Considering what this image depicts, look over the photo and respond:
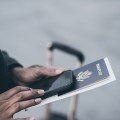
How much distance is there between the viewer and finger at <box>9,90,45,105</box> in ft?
3.40

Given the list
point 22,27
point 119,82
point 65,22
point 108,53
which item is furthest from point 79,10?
point 119,82

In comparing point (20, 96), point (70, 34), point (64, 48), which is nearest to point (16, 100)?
point (20, 96)

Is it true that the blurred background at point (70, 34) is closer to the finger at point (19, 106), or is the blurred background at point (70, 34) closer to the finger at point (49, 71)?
the finger at point (49, 71)

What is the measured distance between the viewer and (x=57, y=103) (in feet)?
9.21

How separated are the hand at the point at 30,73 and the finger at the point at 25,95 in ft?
0.50

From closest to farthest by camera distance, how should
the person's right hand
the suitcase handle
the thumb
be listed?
the person's right hand, the thumb, the suitcase handle

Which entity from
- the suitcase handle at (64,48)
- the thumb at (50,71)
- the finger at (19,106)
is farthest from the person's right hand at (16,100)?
the suitcase handle at (64,48)

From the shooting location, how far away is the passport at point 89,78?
1.07 metres

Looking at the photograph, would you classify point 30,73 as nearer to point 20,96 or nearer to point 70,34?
point 20,96

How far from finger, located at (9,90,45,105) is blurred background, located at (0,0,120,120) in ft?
5.10

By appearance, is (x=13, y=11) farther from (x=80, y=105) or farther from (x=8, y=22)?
(x=80, y=105)

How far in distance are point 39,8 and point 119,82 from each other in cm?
156

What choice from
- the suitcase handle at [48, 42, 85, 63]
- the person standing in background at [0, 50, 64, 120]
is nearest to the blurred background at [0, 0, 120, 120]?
the suitcase handle at [48, 42, 85, 63]

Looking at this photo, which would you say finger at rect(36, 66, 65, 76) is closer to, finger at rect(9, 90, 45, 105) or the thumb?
the thumb
